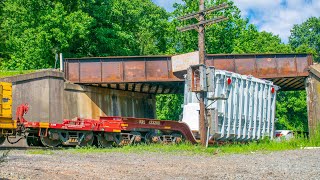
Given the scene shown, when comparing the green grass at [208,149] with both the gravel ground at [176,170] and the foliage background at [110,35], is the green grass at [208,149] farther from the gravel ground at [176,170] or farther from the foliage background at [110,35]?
the foliage background at [110,35]

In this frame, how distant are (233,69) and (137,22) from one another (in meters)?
23.9

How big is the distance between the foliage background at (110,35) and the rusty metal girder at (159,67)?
9.17m

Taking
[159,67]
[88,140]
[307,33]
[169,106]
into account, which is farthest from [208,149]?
[307,33]

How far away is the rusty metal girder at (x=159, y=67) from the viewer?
104 ft

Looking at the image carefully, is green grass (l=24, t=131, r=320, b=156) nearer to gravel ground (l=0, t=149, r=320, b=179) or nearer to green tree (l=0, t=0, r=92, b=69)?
gravel ground (l=0, t=149, r=320, b=179)

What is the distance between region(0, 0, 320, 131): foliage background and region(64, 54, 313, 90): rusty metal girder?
30.1ft

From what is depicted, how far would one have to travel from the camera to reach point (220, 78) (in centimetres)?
2278

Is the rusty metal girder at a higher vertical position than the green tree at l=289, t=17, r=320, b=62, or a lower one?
lower

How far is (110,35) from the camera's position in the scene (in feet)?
146

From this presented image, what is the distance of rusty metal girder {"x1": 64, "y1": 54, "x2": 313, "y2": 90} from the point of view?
104 ft

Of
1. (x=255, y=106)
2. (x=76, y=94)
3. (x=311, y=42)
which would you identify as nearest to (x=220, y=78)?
(x=255, y=106)

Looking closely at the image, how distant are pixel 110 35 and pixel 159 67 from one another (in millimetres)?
13896

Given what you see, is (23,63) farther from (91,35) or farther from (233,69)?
(233,69)

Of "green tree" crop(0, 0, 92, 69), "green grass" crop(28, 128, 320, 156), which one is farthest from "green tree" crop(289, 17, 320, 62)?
"green grass" crop(28, 128, 320, 156)
